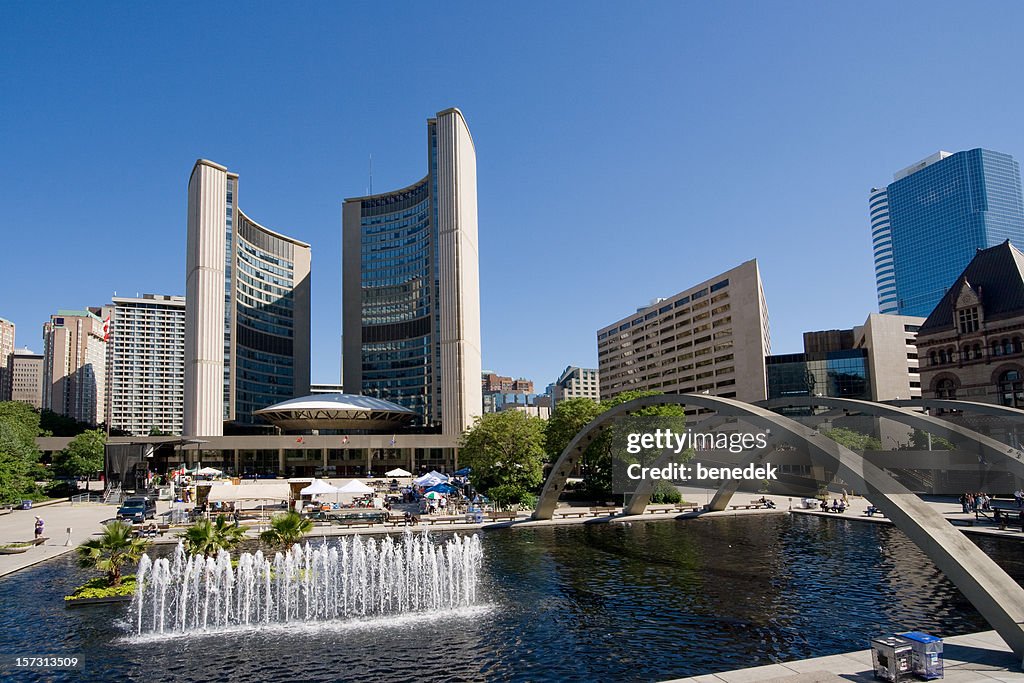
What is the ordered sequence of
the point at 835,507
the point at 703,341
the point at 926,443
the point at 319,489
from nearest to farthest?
the point at 835,507 → the point at 319,489 → the point at 926,443 → the point at 703,341

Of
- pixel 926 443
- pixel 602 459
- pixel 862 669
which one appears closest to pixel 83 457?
pixel 602 459

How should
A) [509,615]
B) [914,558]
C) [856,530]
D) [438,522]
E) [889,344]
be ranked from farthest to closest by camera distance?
[889,344], [438,522], [856,530], [914,558], [509,615]

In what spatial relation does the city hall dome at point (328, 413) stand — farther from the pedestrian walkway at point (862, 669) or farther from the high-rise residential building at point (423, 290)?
the pedestrian walkway at point (862, 669)

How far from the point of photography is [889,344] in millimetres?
101812

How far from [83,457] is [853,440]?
88916 millimetres

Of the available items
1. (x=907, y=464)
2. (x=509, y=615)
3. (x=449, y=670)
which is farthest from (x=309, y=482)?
(x=907, y=464)

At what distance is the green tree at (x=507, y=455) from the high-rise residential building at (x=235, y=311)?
64.1 metres

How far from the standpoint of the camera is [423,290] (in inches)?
5541

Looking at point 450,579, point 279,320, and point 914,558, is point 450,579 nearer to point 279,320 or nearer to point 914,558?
point 914,558

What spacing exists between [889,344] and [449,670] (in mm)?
105126

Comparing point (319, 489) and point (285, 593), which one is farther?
point (319, 489)

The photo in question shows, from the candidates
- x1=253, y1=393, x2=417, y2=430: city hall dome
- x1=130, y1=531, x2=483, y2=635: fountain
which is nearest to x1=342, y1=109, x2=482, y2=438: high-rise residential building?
x1=253, y1=393, x2=417, y2=430: city hall dome

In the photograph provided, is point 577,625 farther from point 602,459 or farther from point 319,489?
point 602,459

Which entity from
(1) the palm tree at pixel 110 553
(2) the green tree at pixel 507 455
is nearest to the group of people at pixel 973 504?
(2) the green tree at pixel 507 455
